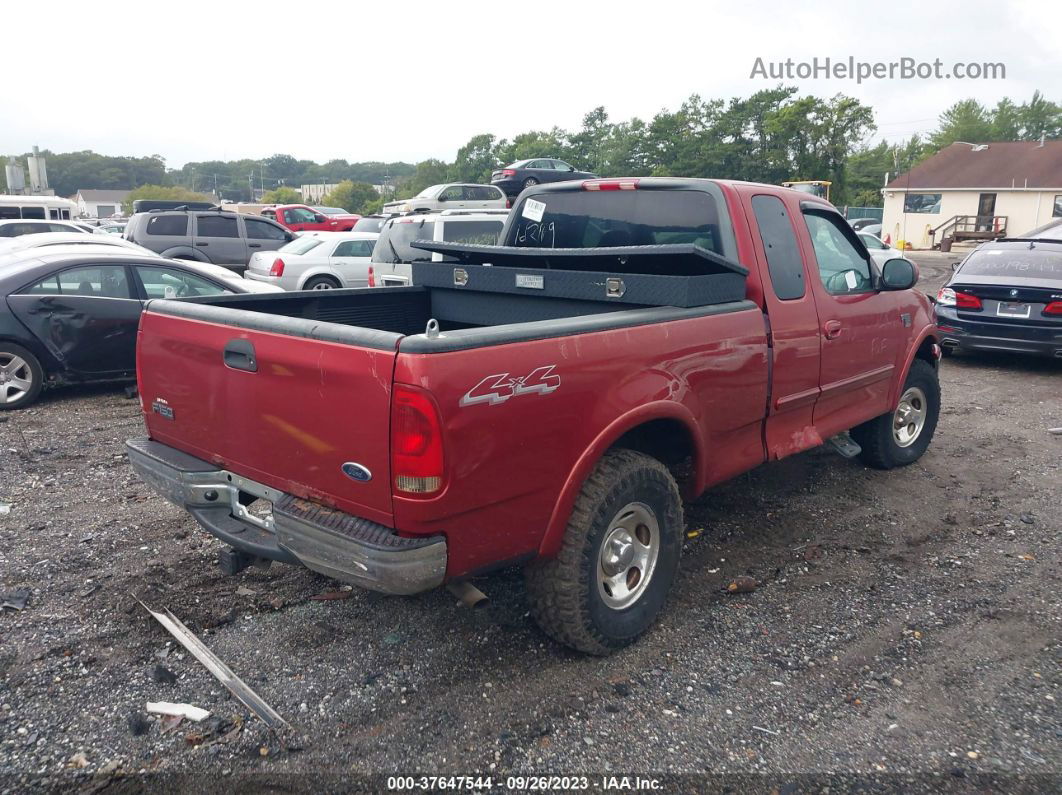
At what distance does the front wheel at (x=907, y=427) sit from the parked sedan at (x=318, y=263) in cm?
1023

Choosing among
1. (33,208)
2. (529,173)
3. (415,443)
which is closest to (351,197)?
(33,208)

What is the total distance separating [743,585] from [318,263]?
1199cm

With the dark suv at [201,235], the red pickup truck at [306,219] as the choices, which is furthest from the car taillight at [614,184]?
the red pickup truck at [306,219]

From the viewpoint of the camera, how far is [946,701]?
10.9 ft

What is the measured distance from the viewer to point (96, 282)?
8180 millimetres

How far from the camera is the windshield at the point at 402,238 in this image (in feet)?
36.5

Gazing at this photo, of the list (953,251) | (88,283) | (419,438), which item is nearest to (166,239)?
(88,283)

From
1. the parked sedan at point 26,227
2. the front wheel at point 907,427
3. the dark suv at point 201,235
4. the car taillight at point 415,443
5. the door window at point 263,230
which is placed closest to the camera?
the car taillight at point 415,443

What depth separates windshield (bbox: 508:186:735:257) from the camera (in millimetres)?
4352

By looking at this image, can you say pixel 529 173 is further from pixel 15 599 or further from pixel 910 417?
pixel 15 599

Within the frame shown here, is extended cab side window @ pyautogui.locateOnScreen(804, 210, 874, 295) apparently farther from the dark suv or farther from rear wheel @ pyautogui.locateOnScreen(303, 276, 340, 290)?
the dark suv

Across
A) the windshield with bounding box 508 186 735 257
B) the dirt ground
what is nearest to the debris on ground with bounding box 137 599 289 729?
the dirt ground

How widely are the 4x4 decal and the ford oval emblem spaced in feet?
1.46

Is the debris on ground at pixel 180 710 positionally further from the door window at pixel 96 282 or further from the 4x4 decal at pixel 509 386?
the door window at pixel 96 282
